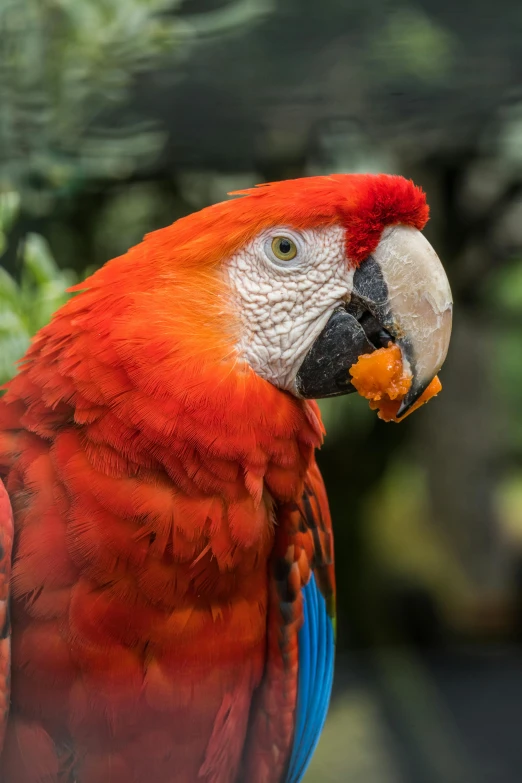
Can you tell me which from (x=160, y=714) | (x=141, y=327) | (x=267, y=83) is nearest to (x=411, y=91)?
(x=267, y=83)

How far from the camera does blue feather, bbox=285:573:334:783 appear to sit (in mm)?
984

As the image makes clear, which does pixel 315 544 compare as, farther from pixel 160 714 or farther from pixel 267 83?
pixel 267 83

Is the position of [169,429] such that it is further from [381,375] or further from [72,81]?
[72,81]

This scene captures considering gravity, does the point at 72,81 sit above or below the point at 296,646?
above

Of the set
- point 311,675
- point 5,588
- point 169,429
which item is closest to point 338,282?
point 169,429

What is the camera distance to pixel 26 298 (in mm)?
1115

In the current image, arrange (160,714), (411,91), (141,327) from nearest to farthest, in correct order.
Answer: (141,327), (160,714), (411,91)

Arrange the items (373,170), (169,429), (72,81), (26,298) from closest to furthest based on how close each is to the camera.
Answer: (169,429), (72,81), (26,298), (373,170)

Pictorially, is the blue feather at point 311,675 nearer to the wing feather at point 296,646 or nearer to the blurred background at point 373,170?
the wing feather at point 296,646

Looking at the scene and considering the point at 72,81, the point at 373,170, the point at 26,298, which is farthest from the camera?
the point at 373,170

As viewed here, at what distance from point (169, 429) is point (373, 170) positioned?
80 centimetres

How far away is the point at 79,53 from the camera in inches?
37.8

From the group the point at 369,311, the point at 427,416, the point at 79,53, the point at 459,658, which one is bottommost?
the point at 459,658

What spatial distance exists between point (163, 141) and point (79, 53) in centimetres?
15
